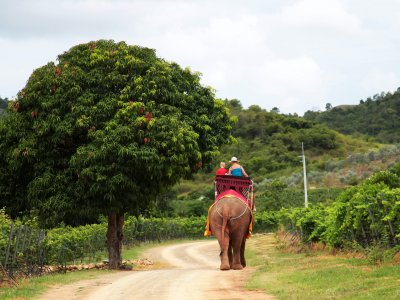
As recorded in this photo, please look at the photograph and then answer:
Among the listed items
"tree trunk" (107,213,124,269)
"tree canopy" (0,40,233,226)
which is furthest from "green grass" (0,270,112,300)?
"tree trunk" (107,213,124,269)

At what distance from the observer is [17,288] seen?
17891 mm

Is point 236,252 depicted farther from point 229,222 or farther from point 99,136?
point 99,136

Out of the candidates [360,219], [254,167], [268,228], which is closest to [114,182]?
[360,219]

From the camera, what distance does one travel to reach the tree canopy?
25.1 m

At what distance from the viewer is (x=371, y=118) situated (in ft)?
462

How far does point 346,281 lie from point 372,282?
3.24ft

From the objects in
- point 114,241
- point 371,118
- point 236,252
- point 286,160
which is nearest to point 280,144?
point 286,160

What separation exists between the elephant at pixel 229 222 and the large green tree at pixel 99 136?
22.0 ft

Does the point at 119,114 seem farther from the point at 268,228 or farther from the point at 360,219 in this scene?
the point at 268,228

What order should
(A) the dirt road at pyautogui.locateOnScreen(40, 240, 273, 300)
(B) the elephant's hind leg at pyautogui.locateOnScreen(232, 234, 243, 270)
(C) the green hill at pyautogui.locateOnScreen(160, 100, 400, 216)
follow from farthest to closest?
(C) the green hill at pyautogui.locateOnScreen(160, 100, 400, 216) < (B) the elephant's hind leg at pyautogui.locateOnScreen(232, 234, 243, 270) < (A) the dirt road at pyautogui.locateOnScreen(40, 240, 273, 300)

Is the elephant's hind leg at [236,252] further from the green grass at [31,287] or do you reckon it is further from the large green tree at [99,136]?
the large green tree at [99,136]

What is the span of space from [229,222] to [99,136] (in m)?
8.59

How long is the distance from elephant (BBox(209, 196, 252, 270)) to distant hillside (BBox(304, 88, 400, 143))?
106 meters

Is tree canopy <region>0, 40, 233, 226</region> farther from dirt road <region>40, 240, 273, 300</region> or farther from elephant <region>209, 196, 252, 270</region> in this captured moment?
elephant <region>209, 196, 252, 270</region>
